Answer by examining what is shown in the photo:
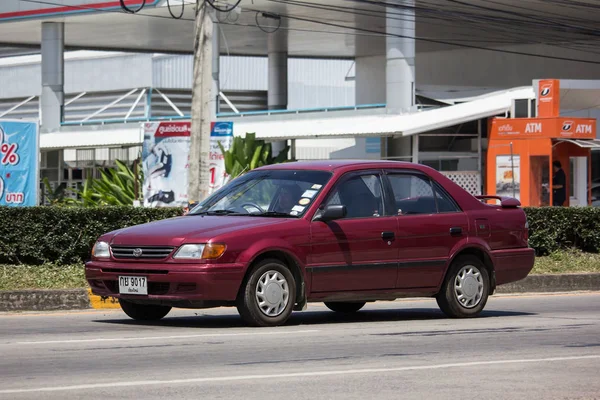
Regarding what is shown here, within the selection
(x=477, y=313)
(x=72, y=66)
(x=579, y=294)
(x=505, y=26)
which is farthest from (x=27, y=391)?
(x=72, y=66)

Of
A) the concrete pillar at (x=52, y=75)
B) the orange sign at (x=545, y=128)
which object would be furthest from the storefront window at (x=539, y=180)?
the concrete pillar at (x=52, y=75)

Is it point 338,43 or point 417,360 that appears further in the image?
point 338,43

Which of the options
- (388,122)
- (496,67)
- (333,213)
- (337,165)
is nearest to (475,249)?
(337,165)

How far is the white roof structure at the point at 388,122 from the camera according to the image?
113ft

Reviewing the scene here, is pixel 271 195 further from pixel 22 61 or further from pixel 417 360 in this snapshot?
pixel 22 61

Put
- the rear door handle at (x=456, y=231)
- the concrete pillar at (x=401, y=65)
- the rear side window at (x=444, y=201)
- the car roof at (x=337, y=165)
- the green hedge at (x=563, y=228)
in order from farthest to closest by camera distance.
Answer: the concrete pillar at (x=401, y=65)
the green hedge at (x=563, y=228)
the rear side window at (x=444, y=201)
the rear door handle at (x=456, y=231)
the car roof at (x=337, y=165)

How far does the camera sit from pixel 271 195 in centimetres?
1188

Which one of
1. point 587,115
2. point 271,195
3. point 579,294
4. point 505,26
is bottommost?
point 579,294

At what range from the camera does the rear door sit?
39.8 feet

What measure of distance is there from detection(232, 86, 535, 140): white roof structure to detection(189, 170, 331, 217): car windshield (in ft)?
73.7

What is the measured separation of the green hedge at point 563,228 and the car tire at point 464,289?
7288mm

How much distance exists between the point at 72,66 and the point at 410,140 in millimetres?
28468

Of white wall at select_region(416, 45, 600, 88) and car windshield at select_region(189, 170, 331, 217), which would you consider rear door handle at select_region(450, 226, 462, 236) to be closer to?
car windshield at select_region(189, 170, 331, 217)

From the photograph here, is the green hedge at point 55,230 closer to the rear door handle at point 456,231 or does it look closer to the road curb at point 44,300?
the road curb at point 44,300
